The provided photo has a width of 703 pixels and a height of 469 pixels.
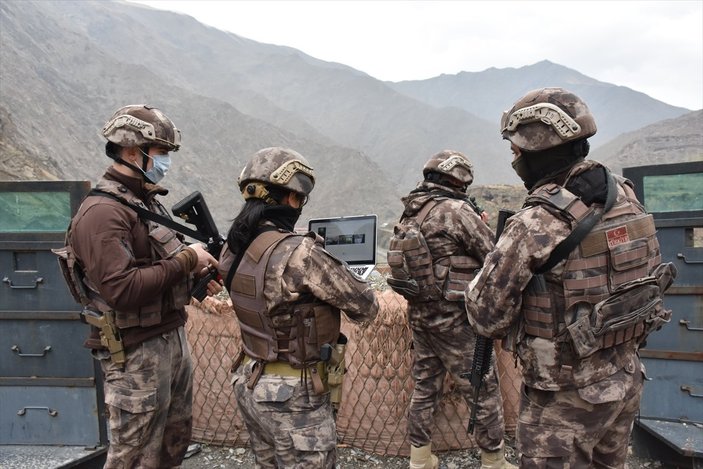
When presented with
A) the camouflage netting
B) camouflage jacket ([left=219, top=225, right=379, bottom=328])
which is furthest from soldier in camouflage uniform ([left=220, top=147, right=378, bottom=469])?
the camouflage netting

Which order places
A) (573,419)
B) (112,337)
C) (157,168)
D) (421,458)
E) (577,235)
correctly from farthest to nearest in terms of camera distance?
(421,458)
(157,168)
(112,337)
(573,419)
(577,235)

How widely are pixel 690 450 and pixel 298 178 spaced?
2610 mm

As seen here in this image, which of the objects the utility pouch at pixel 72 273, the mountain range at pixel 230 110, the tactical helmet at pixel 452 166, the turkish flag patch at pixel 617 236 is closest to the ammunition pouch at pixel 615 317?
the turkish flag patch at pixel 617 236

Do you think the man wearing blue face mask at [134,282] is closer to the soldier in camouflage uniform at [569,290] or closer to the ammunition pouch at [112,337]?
the ammunition pouch at [112,337]

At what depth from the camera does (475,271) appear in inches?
131

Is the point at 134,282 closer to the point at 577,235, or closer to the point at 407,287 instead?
the point at 407,287

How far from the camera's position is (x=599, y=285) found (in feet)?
6.73

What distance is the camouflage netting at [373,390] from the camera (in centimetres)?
372

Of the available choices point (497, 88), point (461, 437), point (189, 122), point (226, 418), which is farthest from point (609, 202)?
point (497, 88)

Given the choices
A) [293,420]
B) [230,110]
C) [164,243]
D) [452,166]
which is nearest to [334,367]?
[293,420]

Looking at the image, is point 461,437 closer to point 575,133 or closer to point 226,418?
point 226,418

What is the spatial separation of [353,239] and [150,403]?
1551 millimetres

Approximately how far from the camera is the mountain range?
944 inches

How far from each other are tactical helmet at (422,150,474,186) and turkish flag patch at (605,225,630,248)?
1.43 m
